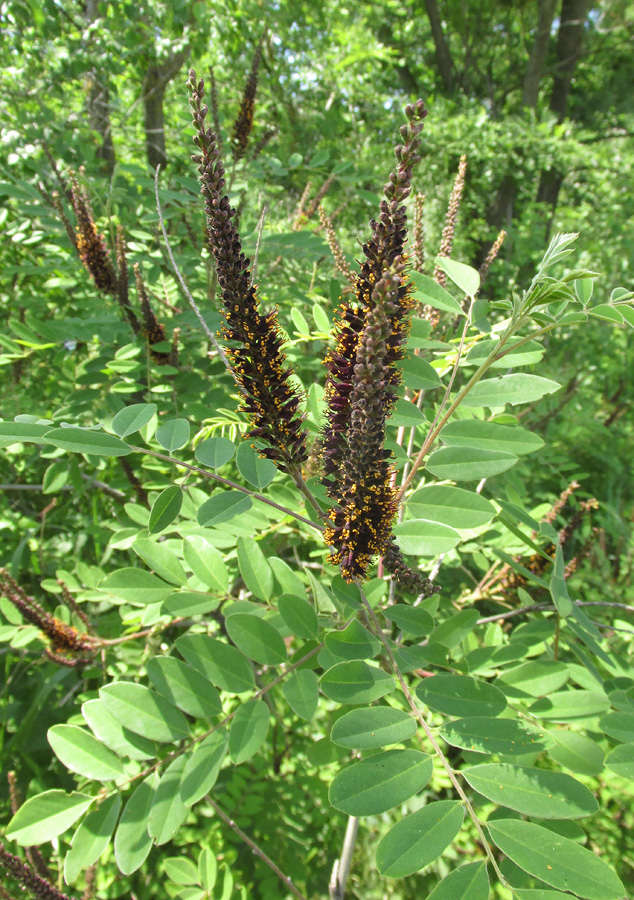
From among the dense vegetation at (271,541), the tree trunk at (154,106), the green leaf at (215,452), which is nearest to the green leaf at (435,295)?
the dense vegetation at (271,541)

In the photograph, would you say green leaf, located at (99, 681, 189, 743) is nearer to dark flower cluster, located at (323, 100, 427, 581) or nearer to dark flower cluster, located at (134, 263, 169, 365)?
dark flower cluster, located at (323, 100, 427, 581)

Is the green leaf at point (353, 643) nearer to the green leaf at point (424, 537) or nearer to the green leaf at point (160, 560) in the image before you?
the green leaf at point (424, 537)

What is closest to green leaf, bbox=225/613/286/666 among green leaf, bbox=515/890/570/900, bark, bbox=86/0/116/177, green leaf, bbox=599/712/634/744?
green leaf, bbox=515/890/570/900

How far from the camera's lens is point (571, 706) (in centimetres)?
99

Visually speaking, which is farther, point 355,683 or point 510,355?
point 510,355

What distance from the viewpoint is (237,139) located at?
1878 mm

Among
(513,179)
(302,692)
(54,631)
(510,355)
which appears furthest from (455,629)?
(513,179)

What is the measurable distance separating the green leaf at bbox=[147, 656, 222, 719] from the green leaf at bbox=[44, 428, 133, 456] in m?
0.35

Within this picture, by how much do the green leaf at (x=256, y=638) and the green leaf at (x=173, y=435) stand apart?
0.31 metres

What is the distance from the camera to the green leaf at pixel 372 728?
70 cm

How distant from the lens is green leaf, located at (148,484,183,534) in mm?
848

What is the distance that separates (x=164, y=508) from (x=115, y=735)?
1.30ft

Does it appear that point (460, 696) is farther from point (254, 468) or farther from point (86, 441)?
point (86, 441)

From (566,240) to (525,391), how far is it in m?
0.24
